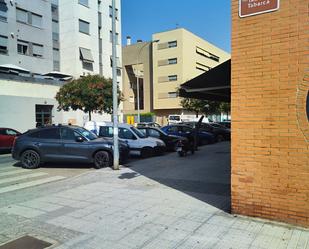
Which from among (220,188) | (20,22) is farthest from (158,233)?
(20,22)

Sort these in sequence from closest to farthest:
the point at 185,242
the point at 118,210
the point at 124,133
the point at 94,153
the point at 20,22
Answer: the point at 185,242 < the point at 118,210 < the point at 94,153 < the point at 124,133 < the point at 20,22

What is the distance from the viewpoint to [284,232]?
4.39 meters

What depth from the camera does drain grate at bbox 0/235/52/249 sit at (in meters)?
4.30

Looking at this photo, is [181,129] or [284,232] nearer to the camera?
[284,232]

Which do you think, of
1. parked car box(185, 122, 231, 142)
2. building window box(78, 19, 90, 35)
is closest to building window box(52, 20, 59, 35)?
building window box(78, 19, 90, 35)

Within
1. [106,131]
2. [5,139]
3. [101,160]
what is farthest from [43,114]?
[101,160]

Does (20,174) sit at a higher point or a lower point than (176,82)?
lower

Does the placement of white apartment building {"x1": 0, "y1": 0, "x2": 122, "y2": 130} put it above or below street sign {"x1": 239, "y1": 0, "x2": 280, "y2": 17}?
above

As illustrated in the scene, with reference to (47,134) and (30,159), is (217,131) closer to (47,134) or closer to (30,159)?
(47,134)

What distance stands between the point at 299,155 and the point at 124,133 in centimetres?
1047

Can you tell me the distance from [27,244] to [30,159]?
765 cm

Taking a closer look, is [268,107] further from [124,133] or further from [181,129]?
[181,129]

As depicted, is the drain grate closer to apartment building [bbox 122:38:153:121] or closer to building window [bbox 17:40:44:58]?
building window [bbox 17:40:44:58]

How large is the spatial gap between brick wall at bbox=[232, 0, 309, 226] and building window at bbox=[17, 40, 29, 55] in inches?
1101
